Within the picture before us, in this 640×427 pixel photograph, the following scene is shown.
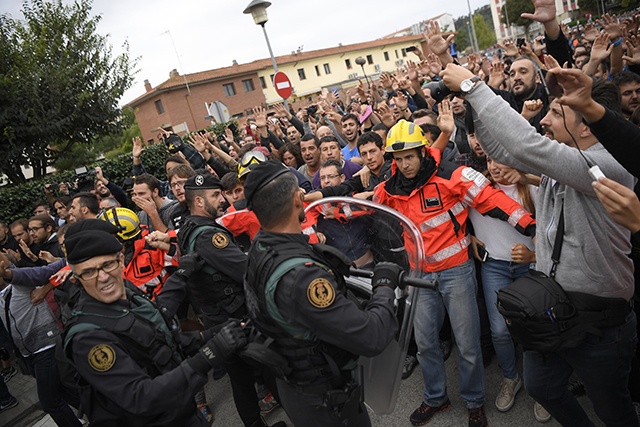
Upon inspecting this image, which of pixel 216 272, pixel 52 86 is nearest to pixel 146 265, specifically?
pixel 216 272

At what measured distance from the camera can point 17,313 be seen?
3.93m

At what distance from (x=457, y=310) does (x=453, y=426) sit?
0.89 metres

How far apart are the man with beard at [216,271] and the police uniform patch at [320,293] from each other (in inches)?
56.9

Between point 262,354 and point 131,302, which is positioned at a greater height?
point 131,302

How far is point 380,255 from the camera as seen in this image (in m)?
2.26

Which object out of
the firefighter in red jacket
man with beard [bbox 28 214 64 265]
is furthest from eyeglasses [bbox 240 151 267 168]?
man with beard [bbox 28 214 64 265]

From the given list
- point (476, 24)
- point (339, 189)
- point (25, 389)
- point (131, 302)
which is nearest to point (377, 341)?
point (131, 302)

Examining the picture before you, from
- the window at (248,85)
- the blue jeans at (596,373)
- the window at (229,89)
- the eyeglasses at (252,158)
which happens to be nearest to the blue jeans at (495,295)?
the blue jeans at (596,373)

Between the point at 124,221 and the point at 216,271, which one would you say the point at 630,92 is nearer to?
the point at 216,271

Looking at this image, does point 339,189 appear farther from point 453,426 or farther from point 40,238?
point 40,238

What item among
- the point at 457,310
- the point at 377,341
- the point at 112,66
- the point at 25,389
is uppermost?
the point at 112,66

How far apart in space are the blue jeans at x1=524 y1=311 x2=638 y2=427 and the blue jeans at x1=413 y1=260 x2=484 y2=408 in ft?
2.16

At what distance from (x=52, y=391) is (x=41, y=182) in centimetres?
877

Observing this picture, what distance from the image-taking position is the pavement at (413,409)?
9.86ft
